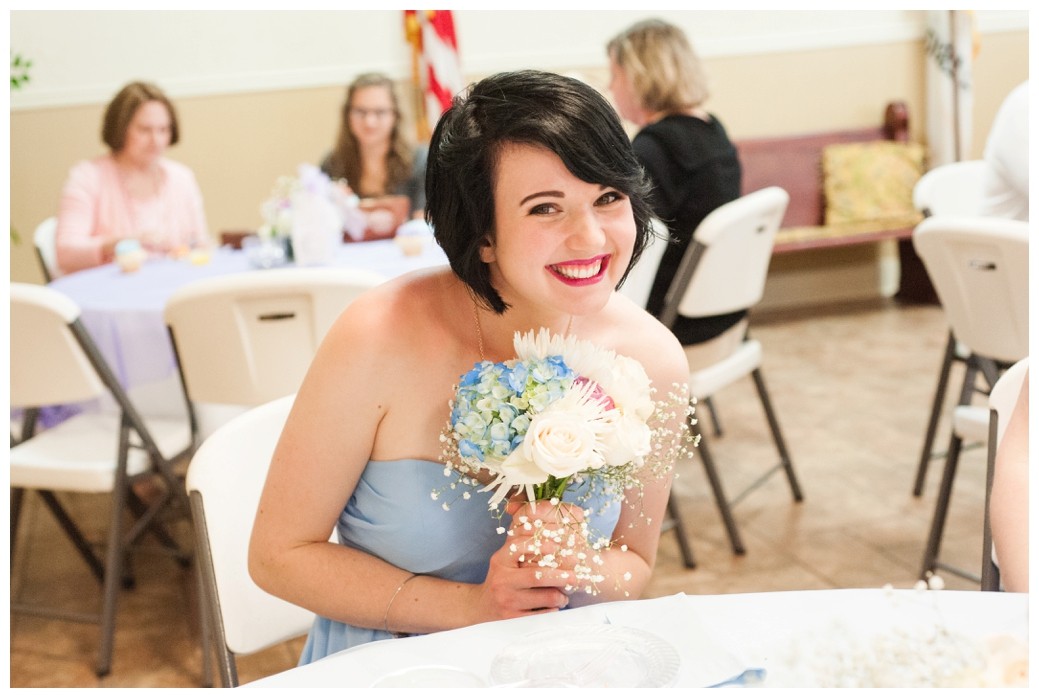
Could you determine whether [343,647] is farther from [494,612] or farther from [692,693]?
[692,693]

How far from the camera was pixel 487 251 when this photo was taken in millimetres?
1396

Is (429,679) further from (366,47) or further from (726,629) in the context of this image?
(366,47)

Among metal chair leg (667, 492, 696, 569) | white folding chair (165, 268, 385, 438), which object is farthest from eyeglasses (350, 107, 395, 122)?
metal chair leg (667, 492, 696, 569)

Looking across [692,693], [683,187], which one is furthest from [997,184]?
[692,693]

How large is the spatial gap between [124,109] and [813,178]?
148 inches

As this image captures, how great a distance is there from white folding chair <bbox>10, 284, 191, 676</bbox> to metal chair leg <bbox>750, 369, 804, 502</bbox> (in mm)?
1708

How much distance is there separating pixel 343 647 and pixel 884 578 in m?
2.01

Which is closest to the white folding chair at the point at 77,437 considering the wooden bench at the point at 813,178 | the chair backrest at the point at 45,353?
the chair backrest at the point at 45,353

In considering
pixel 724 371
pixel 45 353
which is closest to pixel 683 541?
pixel 724 371

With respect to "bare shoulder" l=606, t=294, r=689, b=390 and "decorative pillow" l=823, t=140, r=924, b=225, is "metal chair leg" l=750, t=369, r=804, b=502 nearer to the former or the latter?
"bare shoulder" l=606, t=294, r=689, b=390

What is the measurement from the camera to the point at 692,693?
1.00 metres

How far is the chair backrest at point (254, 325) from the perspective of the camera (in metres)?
2.52

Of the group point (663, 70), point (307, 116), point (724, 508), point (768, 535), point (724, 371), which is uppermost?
point (663, 70)

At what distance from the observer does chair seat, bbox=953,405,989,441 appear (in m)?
2.58
